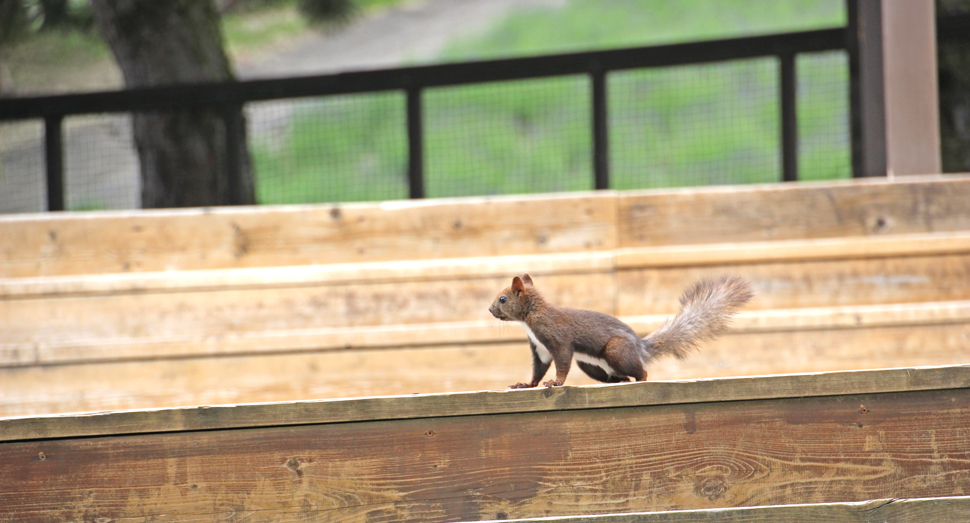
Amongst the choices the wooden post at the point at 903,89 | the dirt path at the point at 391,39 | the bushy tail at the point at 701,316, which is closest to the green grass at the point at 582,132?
the wooden post at the point at 903,89

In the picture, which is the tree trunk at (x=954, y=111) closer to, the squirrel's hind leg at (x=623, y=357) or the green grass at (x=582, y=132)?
the green grass at (x=582, y=132)

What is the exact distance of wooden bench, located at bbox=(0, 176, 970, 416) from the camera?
2.66 metres

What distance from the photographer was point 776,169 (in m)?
4.21

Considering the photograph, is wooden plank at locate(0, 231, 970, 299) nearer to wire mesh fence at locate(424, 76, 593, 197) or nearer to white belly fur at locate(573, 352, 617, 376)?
white belly fur at locate(573, 352, 617, 376)

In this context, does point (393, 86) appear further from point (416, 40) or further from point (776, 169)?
point (416, 40)

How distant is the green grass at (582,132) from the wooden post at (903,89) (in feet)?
2.10

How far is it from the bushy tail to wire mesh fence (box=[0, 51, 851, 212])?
2016 mm

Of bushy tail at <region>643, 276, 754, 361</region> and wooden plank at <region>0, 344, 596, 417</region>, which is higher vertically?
bushy tail at <region>643, 276, 754, 361</region>

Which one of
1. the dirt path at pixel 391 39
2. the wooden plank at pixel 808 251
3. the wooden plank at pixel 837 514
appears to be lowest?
the wooden plank at pixel 837 514

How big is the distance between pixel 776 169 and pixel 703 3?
20378 mm

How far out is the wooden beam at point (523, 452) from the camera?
161cm

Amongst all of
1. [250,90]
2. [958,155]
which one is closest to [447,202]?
[250,90]

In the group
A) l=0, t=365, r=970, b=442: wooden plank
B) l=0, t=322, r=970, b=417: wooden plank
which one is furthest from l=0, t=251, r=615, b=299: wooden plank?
l=0, t=365, r=970, b=442: wooden plank

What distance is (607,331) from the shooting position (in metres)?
1.98
